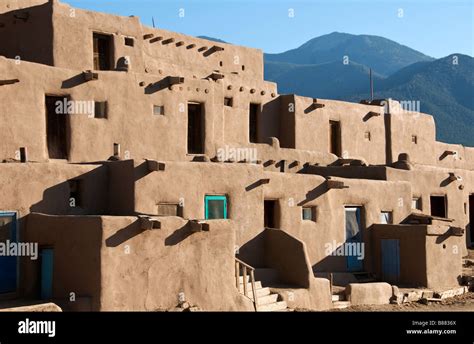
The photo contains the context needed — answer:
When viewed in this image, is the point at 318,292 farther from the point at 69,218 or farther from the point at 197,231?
the point at 69,218

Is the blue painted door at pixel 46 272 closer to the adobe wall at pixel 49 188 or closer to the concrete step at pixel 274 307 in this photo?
the adobe wall at pixel 49 188

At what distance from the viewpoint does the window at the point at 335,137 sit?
3169 cm

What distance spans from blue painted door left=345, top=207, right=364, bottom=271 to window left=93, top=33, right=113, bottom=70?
876cm

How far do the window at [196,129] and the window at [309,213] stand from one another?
4032 millimetres

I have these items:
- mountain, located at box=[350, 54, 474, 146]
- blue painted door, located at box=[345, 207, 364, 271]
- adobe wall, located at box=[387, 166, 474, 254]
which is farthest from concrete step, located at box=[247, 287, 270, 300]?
mountain, located at box=[350, 54, 474, 146]

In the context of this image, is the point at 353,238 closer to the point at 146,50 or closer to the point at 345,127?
the point at 345,127

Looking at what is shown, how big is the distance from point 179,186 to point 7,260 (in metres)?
4.81

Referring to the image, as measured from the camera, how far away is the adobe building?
54.7ft

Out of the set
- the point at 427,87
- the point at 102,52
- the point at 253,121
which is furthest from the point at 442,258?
the point at 427,87

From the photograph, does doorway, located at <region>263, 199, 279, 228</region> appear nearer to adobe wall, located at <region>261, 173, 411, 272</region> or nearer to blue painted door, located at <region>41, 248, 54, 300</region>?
adobe wall, located at <region>261, 173, 411, 272</region>

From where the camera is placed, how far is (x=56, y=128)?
21438 mm

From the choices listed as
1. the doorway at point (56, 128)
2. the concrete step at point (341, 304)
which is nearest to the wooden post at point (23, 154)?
the doorway at point (56, 128)

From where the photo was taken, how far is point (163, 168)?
19406 mm
